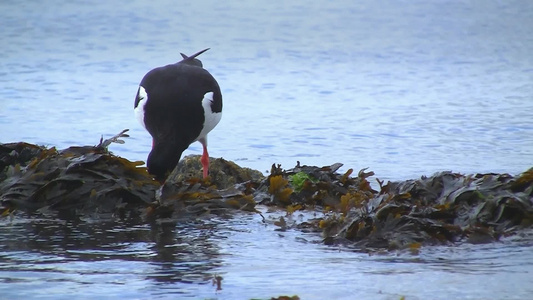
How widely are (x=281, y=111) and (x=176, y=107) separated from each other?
476 centimetres

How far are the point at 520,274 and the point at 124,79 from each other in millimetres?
10577

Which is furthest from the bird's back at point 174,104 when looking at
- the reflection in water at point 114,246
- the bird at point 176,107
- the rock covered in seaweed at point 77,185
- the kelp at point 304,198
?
the reflection in water at point 114,246

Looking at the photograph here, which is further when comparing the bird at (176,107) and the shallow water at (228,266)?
the bird at (176,107)

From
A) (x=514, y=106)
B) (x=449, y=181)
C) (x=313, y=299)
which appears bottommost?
(x=313, y=299)

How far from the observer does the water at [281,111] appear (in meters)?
4.44

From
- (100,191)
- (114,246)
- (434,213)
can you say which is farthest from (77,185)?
(434,213)

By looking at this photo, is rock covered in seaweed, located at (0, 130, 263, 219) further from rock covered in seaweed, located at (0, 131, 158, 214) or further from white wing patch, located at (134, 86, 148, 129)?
white wing patch, located at (134, 86, 148, 129)

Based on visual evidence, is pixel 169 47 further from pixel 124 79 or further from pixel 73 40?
pixel 124 79

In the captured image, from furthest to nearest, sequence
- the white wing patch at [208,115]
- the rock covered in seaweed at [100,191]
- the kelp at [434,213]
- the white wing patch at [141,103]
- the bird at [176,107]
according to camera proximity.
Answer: the white wing patch at [208,115] < the white wing patch at [141,103] < the bird at [176,107] < the rock covered in seaweed at [100,191] < the kelp at [434,213]

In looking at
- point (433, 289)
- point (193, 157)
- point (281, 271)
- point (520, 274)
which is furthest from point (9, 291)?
point (193, 157)

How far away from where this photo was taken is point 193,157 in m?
7.60

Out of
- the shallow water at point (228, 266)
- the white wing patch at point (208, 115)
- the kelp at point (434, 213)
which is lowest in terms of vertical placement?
the shallow water at point (228, 266)

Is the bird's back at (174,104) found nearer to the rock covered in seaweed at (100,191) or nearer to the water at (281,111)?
the rock covered in seaweed at (100,191)

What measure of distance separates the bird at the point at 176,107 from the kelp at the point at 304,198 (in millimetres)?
604
